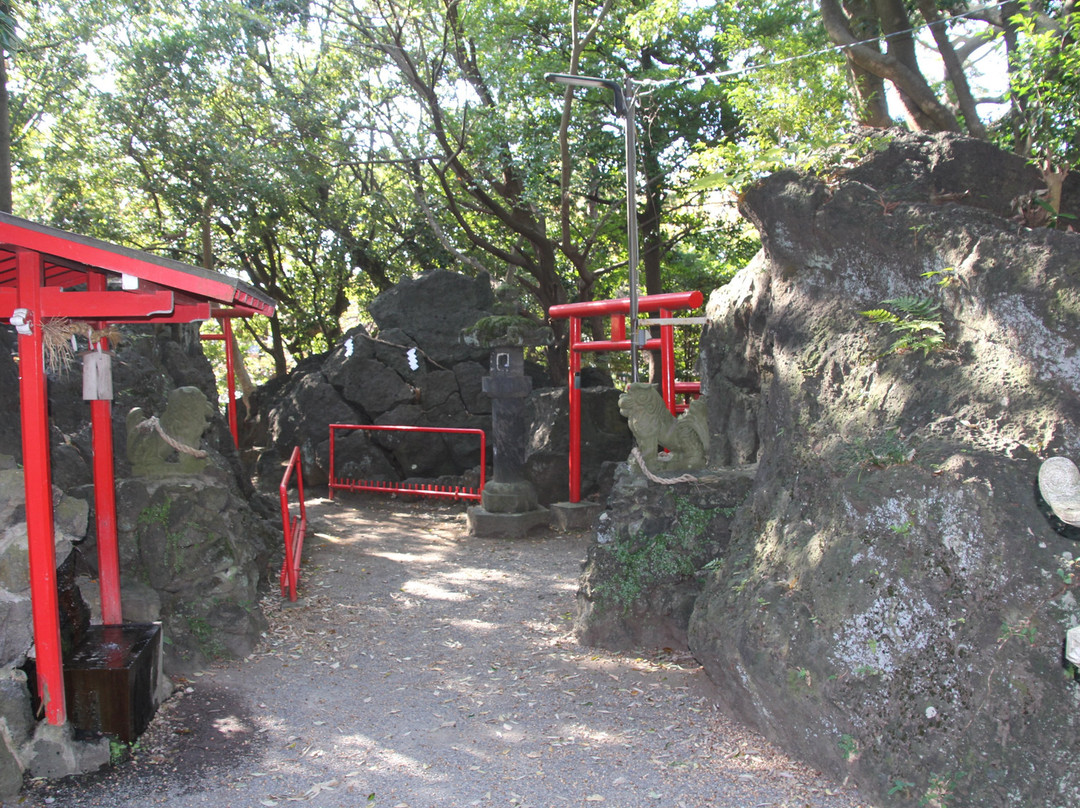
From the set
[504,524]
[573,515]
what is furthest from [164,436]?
[573,515]

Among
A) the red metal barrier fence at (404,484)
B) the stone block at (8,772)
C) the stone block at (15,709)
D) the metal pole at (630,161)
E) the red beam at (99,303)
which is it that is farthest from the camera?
the red metal barrier fence at (404,484)

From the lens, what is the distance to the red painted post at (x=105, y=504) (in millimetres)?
4805

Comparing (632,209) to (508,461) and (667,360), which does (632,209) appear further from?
(508,461)

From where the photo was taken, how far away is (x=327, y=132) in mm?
14680

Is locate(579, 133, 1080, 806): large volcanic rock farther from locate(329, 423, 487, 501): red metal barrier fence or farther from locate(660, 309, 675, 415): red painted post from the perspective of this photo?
locate(329, 423, 487, 501): red metal barrier fence

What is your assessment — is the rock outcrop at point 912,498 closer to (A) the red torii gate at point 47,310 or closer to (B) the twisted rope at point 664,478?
(B) the twisted rope at point 664,478

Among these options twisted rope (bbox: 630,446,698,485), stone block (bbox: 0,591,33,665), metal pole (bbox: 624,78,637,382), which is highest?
metal pole (bbox: 624,78,637,382)

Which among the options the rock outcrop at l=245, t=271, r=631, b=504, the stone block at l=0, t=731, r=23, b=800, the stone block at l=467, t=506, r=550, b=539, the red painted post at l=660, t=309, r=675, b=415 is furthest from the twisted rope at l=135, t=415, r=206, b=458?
the rock outcrop at l=245, t=271, r=631, b=504

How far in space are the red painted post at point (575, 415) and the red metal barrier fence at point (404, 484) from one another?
4.53 ft

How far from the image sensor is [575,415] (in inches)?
416

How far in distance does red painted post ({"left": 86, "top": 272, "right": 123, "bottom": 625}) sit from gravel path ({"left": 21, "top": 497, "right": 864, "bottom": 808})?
72 centimetres

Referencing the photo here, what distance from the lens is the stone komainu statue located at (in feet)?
20.3

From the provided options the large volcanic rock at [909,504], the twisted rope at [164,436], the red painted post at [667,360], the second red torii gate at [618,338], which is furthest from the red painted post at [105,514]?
the red painted post at [667,360]

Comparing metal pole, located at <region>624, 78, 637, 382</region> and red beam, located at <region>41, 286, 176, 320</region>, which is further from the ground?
metal pole, located at <region>624, 78, 637, 382</region>
